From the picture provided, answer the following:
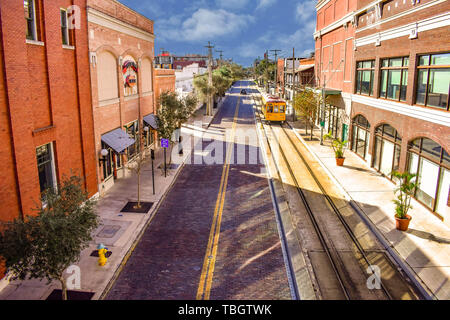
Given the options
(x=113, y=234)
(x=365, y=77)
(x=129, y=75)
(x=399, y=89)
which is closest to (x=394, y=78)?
(x=399, y=89)

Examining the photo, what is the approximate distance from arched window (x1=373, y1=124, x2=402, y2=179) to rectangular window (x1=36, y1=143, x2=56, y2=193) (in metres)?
17.7

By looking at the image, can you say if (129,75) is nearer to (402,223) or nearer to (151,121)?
(151,121)

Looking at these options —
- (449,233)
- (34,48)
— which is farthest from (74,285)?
(449,233)

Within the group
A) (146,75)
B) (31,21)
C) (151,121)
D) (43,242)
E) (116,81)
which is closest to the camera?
(43,242)

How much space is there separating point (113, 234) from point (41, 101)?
6.01m

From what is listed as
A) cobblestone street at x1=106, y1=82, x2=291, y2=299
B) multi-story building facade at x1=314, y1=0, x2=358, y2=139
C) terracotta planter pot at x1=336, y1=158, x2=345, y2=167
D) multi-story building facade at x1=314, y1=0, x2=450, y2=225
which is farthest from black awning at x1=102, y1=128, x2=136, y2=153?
multi-story building facade at x1=314, y1=0, x2=358, y2=139

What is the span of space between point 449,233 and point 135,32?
21858mm

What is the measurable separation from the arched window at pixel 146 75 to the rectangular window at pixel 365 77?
16.7 metres

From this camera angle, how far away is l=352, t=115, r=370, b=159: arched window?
84.8 feet

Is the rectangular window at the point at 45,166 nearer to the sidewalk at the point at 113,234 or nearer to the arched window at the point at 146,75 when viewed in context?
the sidewalk at the point at 113,234

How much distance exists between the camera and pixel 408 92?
19.3 m

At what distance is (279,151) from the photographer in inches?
1172

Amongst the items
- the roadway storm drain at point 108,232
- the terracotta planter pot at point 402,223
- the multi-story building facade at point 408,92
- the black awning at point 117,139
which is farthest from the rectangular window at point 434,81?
the black awning at point 117,139

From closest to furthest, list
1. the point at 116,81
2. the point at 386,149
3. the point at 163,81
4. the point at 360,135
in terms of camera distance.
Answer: the point at 116,81, the point at 386,149, the point at 360,135, the point at 163,81
